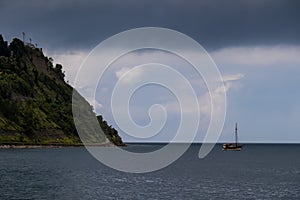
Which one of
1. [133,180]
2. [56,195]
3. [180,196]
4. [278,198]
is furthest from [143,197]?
[133,180]

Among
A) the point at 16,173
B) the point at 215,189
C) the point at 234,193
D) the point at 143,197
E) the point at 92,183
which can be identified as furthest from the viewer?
the point at 16,173

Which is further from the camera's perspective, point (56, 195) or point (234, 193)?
point (234, 193)

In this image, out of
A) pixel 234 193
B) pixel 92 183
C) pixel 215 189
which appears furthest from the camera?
pixel 92 183

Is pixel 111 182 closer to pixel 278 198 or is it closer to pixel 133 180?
pixel 133 180

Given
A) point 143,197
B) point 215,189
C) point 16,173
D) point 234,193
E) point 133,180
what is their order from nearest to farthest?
point 143,197, point 234,193, point 215,189, point 133,180, point 16,173

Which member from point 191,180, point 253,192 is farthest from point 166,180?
point 253,192

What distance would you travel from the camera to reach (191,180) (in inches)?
5935

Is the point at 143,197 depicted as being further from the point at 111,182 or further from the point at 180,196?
the point at 111,182

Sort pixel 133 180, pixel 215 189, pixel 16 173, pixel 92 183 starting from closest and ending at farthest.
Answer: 1. pixel 215 189
2. pixel 92 183
3. pixel 133 180
4. pixel 16 173

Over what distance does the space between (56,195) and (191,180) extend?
52.4 meters

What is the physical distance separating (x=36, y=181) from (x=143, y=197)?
42.2 metres

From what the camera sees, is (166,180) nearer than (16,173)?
Yes

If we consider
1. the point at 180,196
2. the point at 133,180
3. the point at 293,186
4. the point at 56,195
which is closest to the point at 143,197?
the point at 180,196

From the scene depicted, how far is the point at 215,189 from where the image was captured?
12569cm
